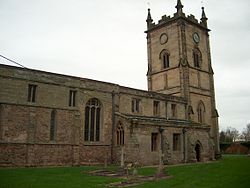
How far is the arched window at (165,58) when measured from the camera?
1715 inches

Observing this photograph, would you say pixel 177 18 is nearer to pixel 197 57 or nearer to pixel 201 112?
pixel 197 57

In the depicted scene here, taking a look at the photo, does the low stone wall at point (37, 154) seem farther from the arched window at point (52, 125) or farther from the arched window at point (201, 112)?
the arched window at point (201, 112)

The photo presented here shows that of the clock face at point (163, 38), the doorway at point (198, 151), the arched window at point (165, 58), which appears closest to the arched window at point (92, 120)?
the doorway at point (198, 151)

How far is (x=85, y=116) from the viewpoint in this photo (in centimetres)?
2781

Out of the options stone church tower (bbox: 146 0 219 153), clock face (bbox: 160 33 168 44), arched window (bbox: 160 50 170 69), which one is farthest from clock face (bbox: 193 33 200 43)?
arched window (bbox: 160 50 170 69)

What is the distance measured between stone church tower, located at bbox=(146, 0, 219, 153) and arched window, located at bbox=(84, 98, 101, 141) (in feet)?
50.8

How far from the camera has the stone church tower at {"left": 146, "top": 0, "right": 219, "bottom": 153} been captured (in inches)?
1604

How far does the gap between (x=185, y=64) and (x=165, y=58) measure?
13.9 ft

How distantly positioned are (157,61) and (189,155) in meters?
17.7

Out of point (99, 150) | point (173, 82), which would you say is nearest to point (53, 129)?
point (99, 150)

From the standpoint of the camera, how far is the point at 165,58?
44000mm

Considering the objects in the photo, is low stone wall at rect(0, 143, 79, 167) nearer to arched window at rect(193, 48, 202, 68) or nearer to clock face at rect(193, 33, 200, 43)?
arched window at rect(193, 48, 202, 68)

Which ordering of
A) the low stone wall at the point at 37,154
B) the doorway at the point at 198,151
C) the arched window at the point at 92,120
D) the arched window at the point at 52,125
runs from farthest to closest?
the doorway at the point at 198,151 → the arched window at the point at 92,120 → the arched window at the point at 52,125 → the low stone wall at the point at 37,154

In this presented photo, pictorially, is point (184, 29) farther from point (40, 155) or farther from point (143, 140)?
point (40, 155)
